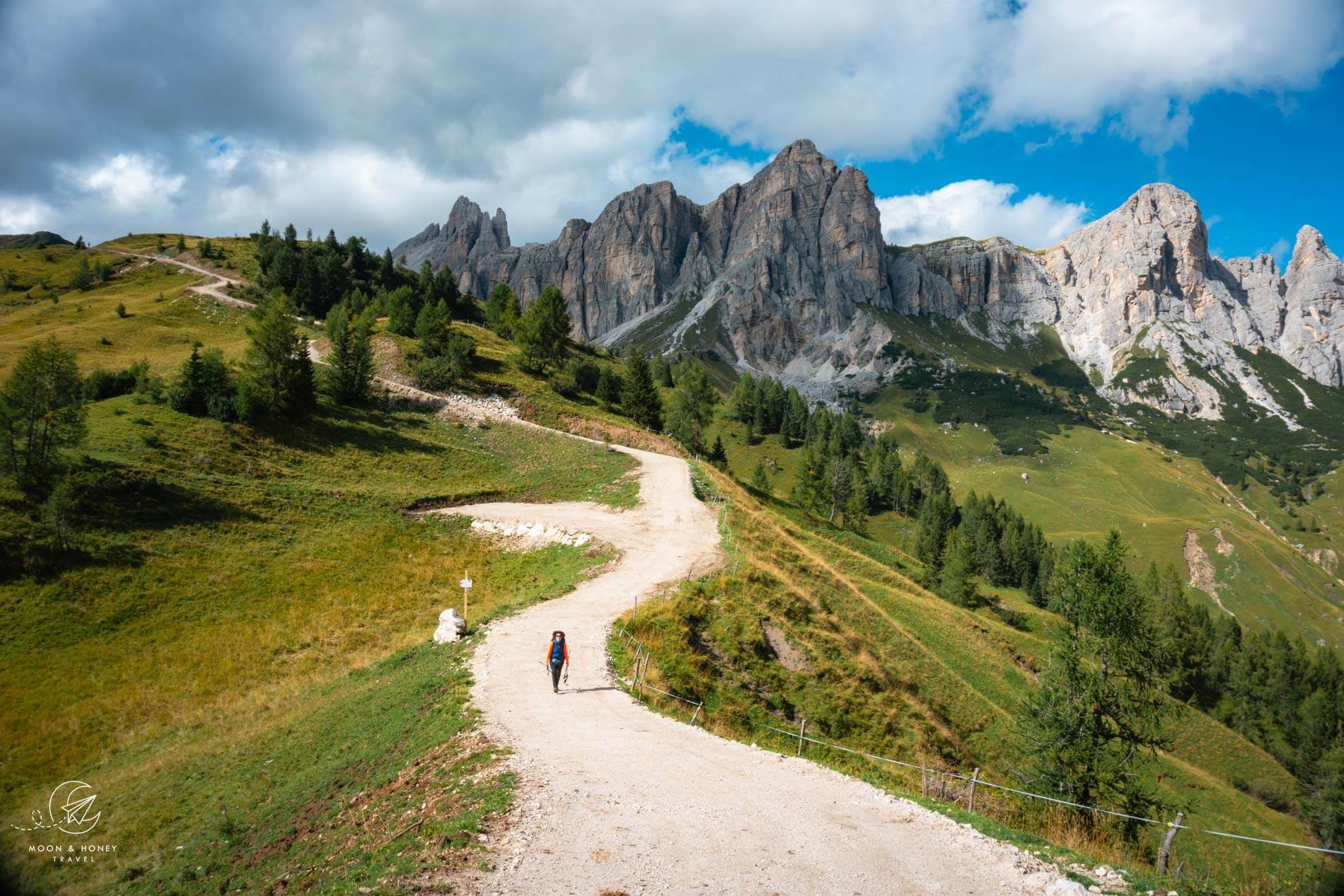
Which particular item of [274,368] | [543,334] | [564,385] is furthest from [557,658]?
[543,334]

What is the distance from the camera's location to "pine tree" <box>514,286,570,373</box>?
7862 centimetres

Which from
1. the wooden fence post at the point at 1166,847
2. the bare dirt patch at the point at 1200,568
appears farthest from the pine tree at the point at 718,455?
the bare dirt patch at the point at 1200,568

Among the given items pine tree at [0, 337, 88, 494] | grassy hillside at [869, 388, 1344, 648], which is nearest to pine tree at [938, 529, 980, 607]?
pine tree at [0, 337, 88, 494]

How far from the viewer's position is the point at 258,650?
2523 cm

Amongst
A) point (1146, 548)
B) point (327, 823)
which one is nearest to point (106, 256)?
point (327, 823)

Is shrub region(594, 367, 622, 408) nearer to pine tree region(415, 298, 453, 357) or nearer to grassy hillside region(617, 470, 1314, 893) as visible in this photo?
pine tree region(415, 298, 453, 357)

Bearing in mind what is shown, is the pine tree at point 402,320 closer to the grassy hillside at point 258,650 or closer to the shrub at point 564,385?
the shrub at point 564,385

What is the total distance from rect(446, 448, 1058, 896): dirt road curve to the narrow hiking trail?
32mm

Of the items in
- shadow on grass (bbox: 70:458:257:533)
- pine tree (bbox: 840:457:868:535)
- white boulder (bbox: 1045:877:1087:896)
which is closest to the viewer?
white boulder (bbox: 1045:877:1087:896)

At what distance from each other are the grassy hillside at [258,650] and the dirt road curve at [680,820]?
1.16 metres

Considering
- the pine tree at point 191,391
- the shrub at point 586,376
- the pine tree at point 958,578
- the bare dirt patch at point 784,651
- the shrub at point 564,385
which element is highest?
the shrub at point 586,376

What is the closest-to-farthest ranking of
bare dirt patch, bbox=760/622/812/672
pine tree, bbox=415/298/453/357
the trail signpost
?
the trail signpost
bare dirt patch, bbox=760/622/812/672
pine tree, bbox=415/298/453/357

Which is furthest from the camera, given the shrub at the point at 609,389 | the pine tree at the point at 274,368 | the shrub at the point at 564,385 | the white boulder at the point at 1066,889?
the shrub at the point at 609,389

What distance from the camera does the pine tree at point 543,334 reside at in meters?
78.6
